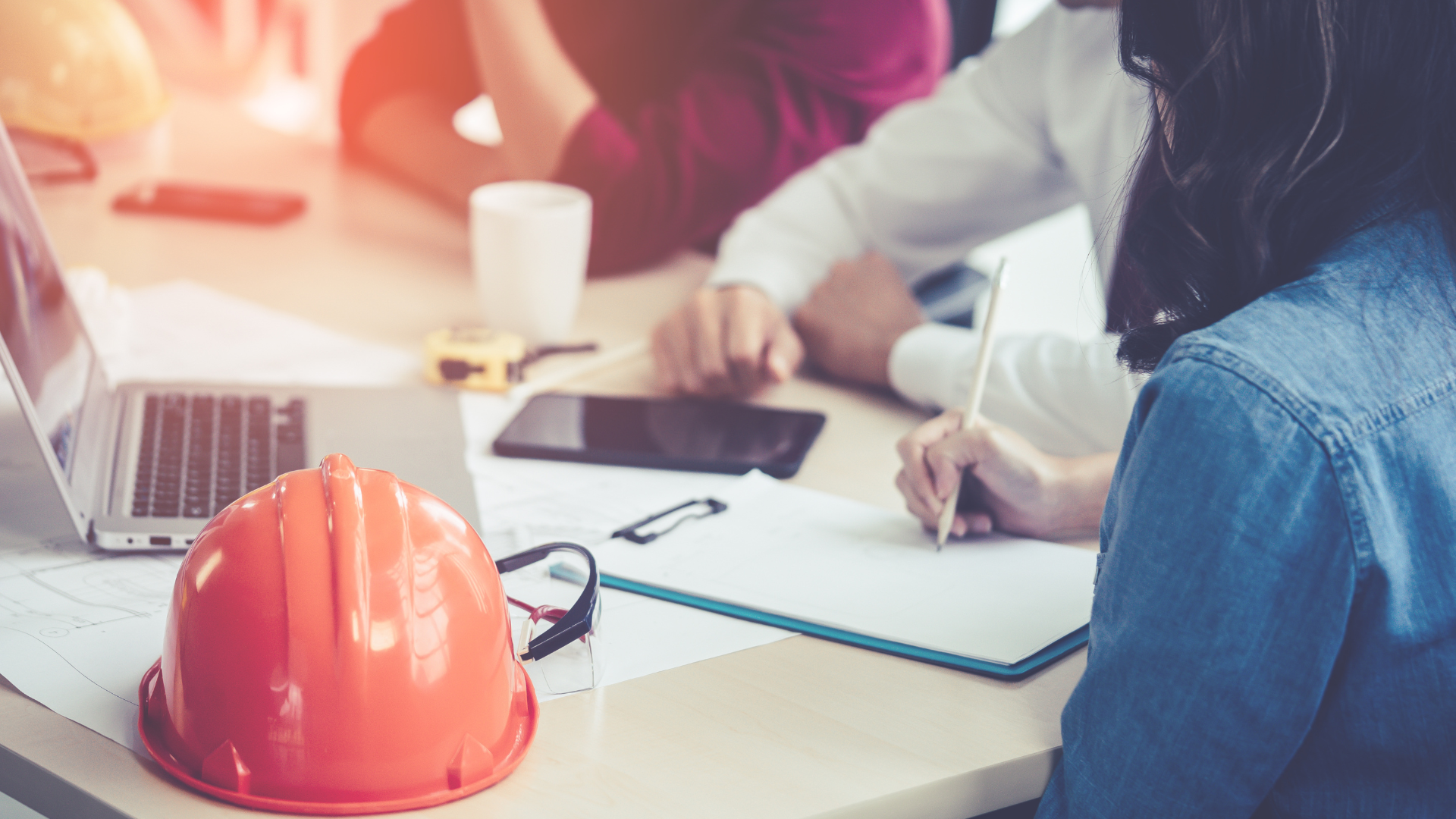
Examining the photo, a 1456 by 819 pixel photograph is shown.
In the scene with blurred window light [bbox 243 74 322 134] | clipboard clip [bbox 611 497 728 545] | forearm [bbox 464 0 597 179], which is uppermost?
forearm [bbox 464 0 597 179]

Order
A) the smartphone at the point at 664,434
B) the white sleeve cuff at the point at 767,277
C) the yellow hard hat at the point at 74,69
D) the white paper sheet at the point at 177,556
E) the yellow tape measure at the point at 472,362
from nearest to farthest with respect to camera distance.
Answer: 1. the white paper sheet at the point at 177,556
2. the smartphone at the point at 664,434
3. the yellow tape measure at the point at 472,362
4. the white sleeve cuff at the point at 767,277
5. the yellow hard hat at the point at 74,69

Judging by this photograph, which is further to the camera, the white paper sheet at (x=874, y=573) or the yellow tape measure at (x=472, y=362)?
the yellow tape measure at (x=472, y=362)

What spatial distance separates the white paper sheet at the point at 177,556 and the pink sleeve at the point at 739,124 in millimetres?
408

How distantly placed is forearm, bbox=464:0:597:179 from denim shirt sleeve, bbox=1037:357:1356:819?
99cm

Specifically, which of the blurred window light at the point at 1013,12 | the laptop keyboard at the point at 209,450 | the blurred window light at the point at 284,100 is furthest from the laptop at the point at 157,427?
the blurred window light at the point at 1013,12

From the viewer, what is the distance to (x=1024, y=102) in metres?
1.23

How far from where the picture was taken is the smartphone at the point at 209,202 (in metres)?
1.38

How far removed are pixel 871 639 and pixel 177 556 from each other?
421mm

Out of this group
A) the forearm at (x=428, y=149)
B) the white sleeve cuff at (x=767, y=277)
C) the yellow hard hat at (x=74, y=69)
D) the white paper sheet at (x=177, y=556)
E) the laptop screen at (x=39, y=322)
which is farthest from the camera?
the forearm at (x=428, y=149)

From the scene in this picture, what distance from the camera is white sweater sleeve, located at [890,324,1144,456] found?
0.92 m

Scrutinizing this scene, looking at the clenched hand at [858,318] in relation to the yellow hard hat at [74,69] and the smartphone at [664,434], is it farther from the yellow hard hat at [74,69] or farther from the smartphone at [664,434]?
the yellow hard hat at [74,69]

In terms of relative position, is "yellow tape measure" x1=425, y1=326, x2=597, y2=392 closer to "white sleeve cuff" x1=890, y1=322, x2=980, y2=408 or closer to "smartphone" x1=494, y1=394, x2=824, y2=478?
"smartphone" x1=494, y1=394, x2=824, y2=478

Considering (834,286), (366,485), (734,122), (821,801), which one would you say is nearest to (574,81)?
(734,122)

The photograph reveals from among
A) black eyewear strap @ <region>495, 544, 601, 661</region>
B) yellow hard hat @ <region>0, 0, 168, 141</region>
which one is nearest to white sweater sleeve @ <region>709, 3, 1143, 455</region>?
black eyewear strap @ <region>495, 544, 601, 661</region>
